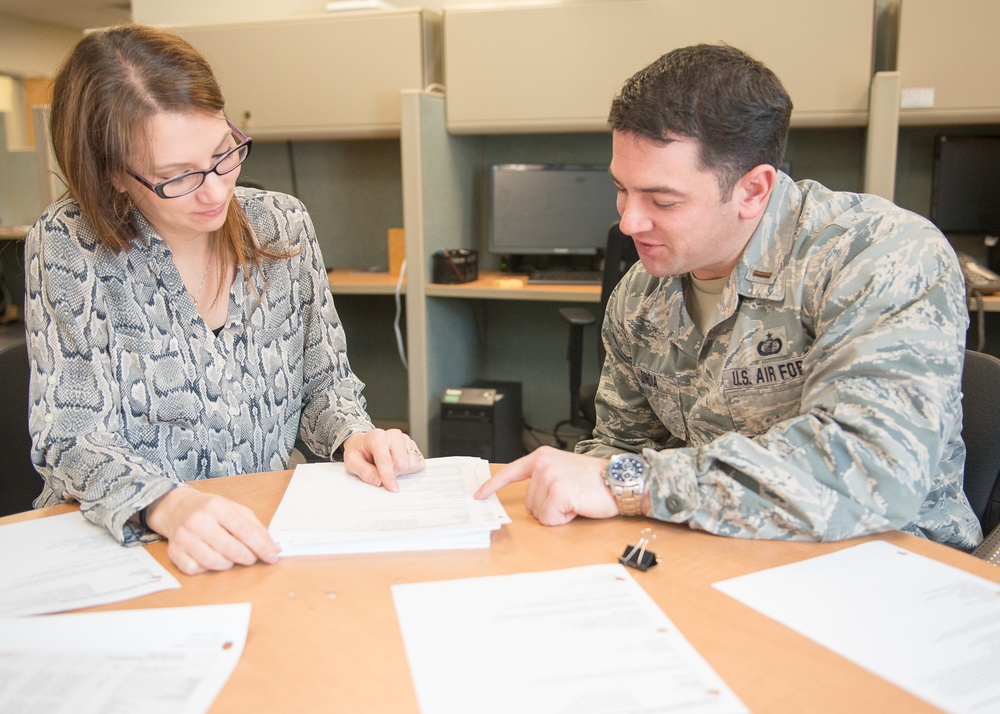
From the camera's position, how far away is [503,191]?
120 inches

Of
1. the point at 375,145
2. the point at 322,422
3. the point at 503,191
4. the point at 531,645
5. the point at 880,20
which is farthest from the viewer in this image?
the point at 375,145

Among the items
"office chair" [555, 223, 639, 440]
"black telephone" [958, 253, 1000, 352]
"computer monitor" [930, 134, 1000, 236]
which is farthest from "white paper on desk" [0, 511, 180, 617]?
"computer monitor" [930, 134, 1000, 236]

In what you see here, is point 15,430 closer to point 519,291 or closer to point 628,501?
point 628,501

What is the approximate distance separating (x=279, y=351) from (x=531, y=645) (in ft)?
2.61

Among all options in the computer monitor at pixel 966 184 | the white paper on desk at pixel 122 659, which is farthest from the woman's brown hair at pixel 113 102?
the computer monitor at pixel 966 184

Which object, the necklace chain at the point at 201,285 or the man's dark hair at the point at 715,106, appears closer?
the man's dark hair at the point at 715,106

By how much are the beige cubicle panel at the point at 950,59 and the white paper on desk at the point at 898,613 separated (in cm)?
202

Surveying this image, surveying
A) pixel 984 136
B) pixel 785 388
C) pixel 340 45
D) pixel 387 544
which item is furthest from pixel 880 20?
pixel 387 544

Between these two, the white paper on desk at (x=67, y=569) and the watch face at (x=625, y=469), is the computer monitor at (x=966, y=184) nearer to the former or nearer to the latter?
the watch face at (x=625, y=469)

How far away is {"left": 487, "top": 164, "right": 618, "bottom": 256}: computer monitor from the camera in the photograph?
2.97 m

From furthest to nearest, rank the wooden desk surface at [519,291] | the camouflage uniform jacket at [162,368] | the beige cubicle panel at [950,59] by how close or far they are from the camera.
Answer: the wooden desk surface at [519,291] < the beige cubicle panel at [950,59] < the camouflage uniform jacket at [162,368]

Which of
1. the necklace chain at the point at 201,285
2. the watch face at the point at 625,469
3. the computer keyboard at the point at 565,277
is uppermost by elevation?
the necklace chain at the point at 201,285

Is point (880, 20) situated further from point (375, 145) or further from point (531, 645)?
point (531, 645)

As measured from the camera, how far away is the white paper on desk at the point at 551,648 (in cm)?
65
